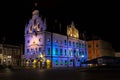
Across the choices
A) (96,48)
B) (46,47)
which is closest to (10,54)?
(46,47)

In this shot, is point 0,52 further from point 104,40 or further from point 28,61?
point 104,40

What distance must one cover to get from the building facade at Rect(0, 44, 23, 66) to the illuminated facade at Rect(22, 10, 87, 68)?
10074mm

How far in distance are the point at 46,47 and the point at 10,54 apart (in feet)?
70.9

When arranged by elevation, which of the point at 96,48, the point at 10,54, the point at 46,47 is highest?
the point at 96,48

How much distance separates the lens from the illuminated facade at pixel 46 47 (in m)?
77.1

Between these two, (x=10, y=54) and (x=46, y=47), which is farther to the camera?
(x=10, y=54)

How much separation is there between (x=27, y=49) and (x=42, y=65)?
32.9ft

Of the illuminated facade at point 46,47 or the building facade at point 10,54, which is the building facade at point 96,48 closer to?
the illuminated facade at point 46,47

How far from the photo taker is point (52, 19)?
87.0 metres

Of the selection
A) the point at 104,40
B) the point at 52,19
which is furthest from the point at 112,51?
the point at 52,19

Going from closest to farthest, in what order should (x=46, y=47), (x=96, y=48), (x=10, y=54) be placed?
(x=46, y=47), (x=10, y=54), (x=96, y=48)

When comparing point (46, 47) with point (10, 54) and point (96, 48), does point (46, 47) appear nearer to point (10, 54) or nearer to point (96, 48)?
point (10, 54)

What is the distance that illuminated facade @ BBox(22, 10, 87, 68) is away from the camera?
77125 mm

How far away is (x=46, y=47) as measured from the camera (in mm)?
76938
